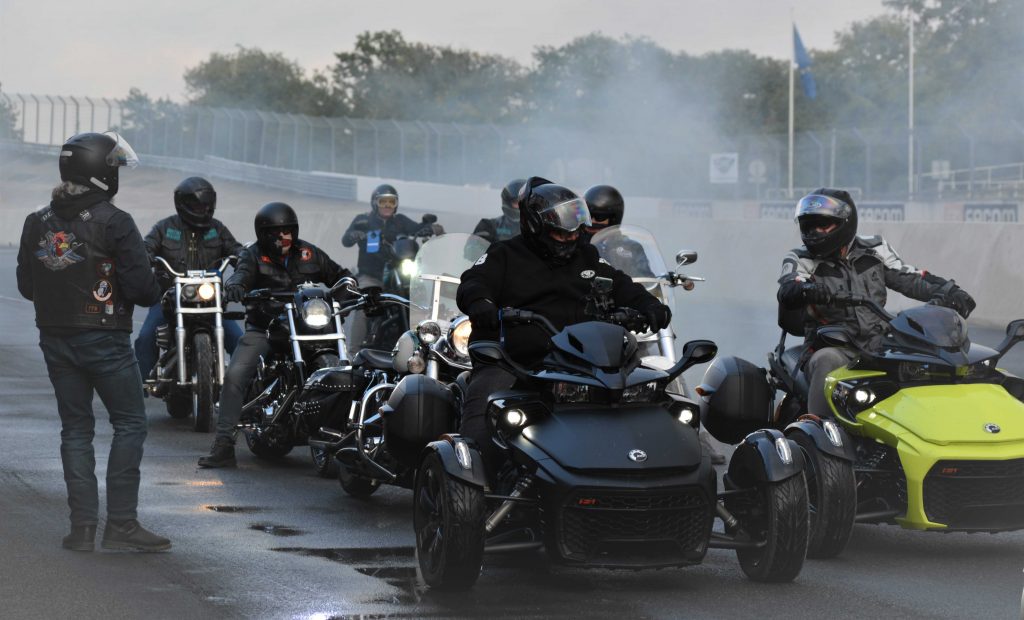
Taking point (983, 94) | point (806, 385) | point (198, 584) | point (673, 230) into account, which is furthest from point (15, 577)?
point (983, 94)

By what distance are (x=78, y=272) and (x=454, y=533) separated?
2321mm

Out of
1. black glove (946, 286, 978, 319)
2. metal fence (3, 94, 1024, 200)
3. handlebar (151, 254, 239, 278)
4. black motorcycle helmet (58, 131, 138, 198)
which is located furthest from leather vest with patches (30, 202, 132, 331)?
metal fence (3, 94, 1024, 200)

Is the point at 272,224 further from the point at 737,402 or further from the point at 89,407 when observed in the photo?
the point at 737,402

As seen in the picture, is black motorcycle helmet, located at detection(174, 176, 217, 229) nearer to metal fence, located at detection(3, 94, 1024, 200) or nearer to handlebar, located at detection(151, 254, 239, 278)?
handlebar, located at detection(151, 254, 239, 278)

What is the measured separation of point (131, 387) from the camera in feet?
26.5

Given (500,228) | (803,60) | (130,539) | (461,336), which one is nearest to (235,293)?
(461,336)

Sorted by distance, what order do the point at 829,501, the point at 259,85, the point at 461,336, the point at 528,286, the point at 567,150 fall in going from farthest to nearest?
the point at 259,85, the point at 567,150, the point at 461,336, the point at 829,501, the point at 528,286

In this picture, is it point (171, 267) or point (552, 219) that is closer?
point (552, 219)

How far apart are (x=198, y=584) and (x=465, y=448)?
1277 millimetres

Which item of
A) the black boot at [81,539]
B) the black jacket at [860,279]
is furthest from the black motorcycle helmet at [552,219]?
the black boot at [81,539]

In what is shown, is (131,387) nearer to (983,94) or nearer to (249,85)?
(983,94)

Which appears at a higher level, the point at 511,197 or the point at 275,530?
the point at 511,197

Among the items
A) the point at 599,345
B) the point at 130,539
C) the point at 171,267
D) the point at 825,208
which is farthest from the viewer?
the point at 171,267

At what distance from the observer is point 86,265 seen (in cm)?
794
